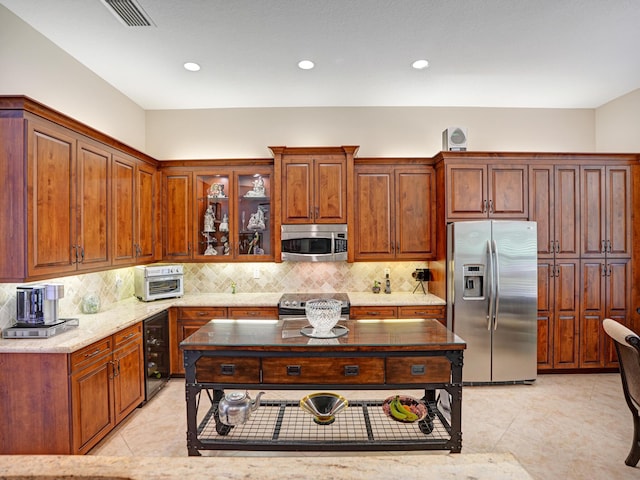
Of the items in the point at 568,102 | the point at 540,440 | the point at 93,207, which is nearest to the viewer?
the point at 540,440

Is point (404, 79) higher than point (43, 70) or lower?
higher

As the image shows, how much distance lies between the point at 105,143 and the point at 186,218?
126 centimetres

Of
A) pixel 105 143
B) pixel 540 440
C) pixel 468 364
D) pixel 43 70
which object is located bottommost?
pixel 540 440

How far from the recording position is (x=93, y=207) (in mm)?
3066

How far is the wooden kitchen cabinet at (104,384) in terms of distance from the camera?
8.11 ft

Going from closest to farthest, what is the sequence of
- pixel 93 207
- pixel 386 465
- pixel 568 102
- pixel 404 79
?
1. pixel 386 465
2. pixel 93 207
3. pixel 404 79
4. pixel 568 102

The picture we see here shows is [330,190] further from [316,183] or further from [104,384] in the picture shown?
[104,384]

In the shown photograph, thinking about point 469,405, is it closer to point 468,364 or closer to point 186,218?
point 468,364

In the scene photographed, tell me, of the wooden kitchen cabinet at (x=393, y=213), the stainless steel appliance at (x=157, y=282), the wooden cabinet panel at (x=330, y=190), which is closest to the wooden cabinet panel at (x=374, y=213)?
the wooden kitchen cabinet at (x=393, y=213)

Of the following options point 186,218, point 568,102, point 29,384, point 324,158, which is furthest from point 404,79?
point 29,384

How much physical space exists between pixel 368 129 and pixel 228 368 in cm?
340

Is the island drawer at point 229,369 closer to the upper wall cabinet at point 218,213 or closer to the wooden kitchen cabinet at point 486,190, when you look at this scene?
the upper wall cabinet at point 218,213

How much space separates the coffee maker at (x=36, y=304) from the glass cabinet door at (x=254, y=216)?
6.46 ft

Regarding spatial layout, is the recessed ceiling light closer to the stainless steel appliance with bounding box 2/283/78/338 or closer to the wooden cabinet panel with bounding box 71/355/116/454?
the stainless steel appliance with bounding box 2/283/78/338
